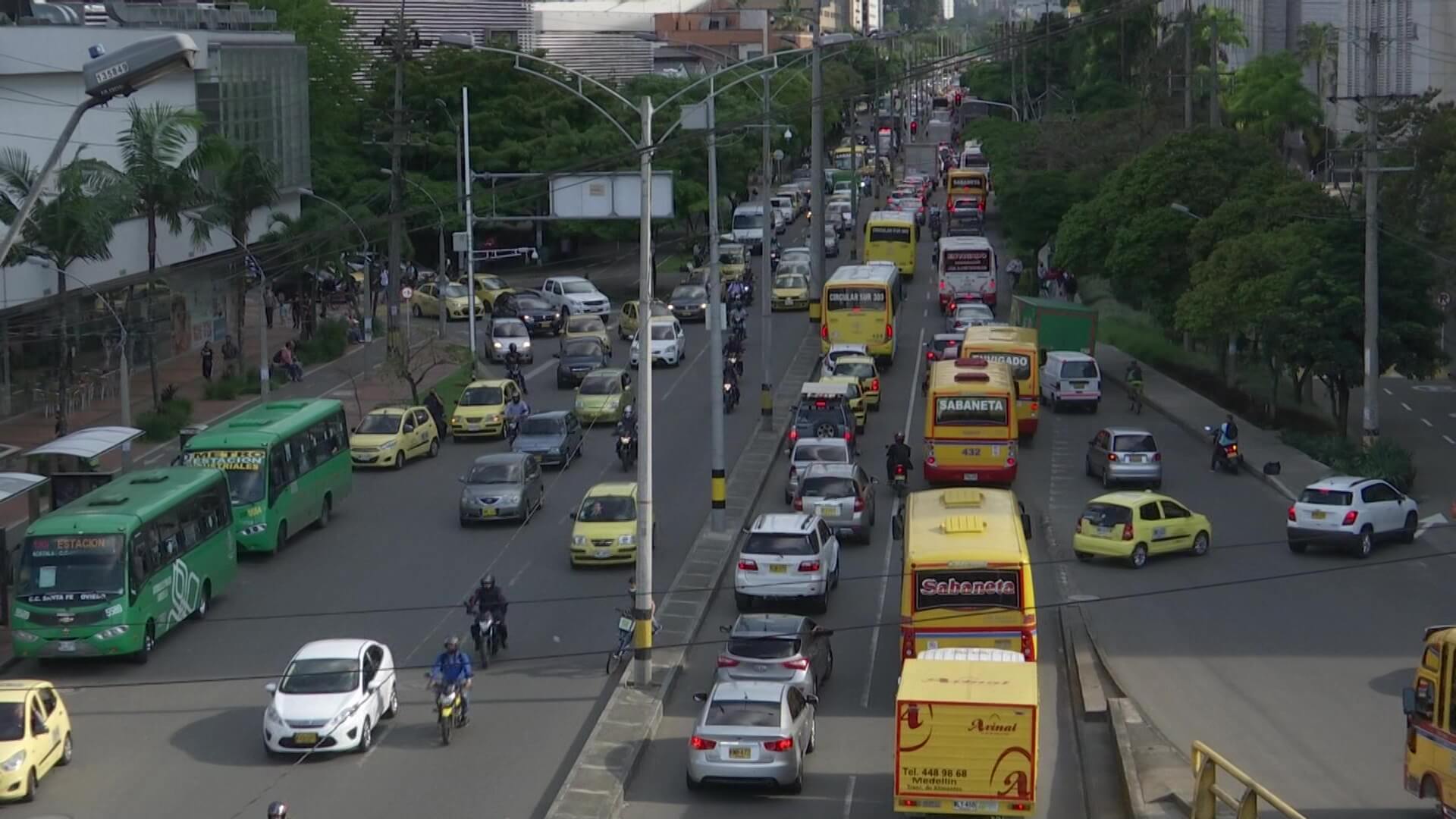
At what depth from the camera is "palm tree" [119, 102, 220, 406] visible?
166ft

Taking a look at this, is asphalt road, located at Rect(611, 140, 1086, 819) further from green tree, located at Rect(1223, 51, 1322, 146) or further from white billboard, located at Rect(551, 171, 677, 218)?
green tree, located at Rect(1223, 51, 1322, 146)


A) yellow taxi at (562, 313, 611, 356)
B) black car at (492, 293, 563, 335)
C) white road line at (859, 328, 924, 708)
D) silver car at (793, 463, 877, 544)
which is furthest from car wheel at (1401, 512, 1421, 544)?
black car at (492, 293, 563, 335)

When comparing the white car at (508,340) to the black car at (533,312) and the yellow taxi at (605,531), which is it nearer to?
the black car at (533,312)

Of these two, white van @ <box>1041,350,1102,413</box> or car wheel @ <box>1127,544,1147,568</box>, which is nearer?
car wheel @ <box>1127,544,1147,568</box>

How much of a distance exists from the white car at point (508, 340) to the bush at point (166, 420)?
1162 cm

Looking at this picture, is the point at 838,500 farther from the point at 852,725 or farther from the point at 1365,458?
the point at 1365,458

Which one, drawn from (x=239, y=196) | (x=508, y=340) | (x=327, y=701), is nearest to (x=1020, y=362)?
(x=508, y=340)

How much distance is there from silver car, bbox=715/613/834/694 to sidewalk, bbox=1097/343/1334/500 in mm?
18504

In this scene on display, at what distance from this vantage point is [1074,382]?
51.5 metres

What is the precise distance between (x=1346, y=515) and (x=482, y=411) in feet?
74.6

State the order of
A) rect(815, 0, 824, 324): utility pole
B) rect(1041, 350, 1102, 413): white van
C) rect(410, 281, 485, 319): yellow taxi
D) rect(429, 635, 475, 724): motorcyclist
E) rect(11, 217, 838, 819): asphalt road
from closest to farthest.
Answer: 1. rect(11, 217, 838, 819): asphalt road
2. rect(429, 635, 475, 724): motorcyclist
3. rect(1041, 350, 1102, 413): white van
4. rect(815, 0, 824, 324): utility pole
5. rect(410, 281, 485, 319): yellow taxi

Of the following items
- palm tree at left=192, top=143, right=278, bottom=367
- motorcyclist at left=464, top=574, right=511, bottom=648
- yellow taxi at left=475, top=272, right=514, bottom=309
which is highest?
palm tree at left=192, top=143, right=278, bottom=367

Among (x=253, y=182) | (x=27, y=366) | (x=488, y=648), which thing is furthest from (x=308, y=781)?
(x=253, y=182)

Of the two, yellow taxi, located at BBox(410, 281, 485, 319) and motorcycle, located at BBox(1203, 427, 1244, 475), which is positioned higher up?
yellow taxi, located at BBox(410, 281, 485, 319)
